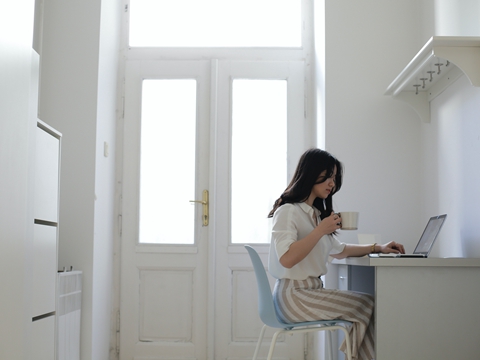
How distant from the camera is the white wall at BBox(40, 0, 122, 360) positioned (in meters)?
3.27

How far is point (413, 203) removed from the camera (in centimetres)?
327

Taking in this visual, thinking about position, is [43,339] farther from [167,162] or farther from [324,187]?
[167,162]

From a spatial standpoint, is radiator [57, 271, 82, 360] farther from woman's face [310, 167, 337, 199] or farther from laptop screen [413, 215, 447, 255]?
laptop screen [413, 215, 447, 255]

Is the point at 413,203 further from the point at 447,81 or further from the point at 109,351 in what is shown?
the point at 109,351

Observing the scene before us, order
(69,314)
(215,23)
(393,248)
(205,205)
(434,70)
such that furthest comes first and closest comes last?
1. (215,23)
2. (205,205)
3. (69,314)
4. (434,70)
5. (393,248)

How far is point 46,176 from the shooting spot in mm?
2562

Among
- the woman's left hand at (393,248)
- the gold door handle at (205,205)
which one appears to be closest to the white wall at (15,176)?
the woman's left hand at (393,248)

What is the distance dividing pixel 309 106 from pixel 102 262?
5.35 feet

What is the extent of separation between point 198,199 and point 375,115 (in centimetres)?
123

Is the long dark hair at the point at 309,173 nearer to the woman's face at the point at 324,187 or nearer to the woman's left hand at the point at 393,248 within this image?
the woman's face at the point at 324,187

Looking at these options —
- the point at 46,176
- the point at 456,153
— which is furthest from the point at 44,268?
the point at 456,153

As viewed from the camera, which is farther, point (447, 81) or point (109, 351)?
point (109, 351)

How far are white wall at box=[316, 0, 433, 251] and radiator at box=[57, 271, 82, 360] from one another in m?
1.46

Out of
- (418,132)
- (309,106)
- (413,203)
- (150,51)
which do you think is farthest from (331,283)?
(150,51)
